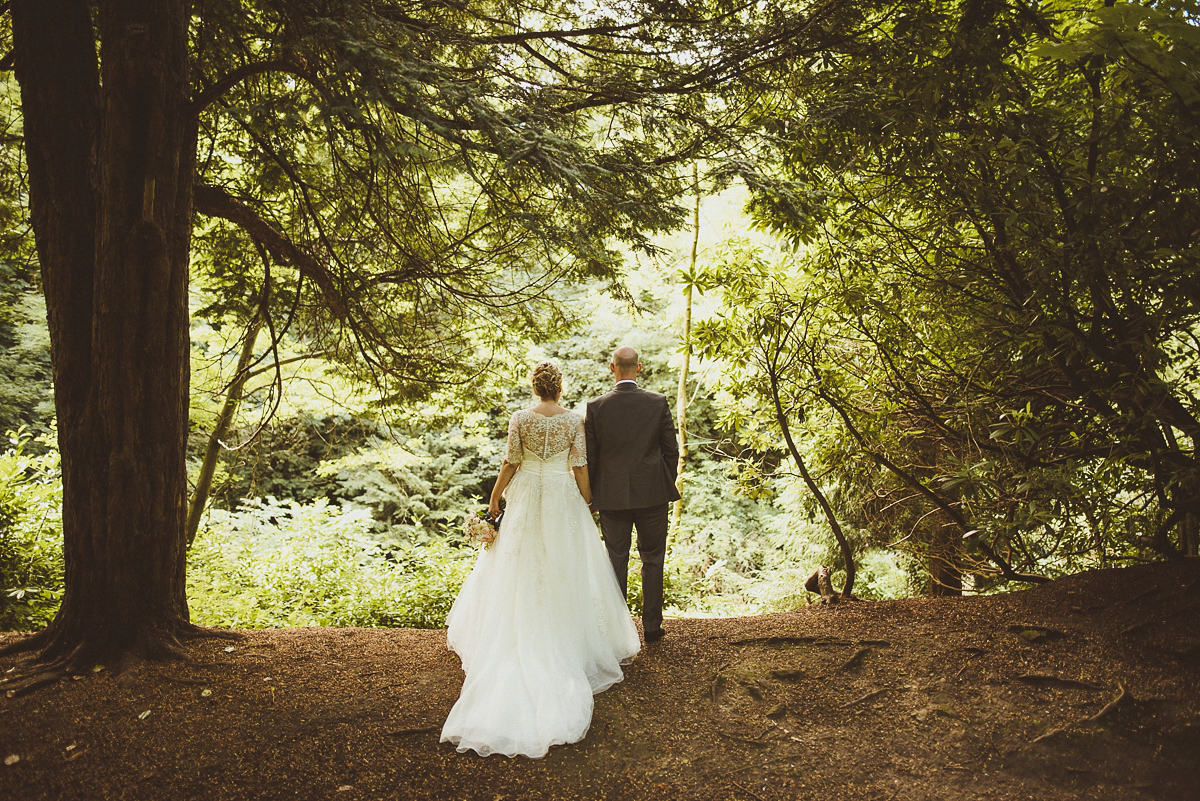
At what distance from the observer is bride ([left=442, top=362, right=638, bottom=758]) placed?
3.46 meters

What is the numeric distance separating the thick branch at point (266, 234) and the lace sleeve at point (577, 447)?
247cm

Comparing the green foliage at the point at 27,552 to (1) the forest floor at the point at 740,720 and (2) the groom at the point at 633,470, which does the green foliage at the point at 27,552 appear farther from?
(2) the groom at the point at 633,470

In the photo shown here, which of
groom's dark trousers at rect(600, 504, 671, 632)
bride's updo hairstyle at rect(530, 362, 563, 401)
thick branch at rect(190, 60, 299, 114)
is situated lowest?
groom's dark trousers at rect(600, 504, 671, 632)

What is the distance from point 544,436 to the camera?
4441 millimetres

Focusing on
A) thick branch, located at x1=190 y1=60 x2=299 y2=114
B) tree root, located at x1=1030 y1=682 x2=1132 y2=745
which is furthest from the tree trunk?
thick branch, located at x1=190 y1=60 x2=299 y2=114

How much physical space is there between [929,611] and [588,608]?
2589 mm

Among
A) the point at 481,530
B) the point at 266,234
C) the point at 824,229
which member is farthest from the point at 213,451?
the point at 824,229

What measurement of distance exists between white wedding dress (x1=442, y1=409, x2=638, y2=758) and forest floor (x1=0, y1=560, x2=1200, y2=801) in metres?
0.14

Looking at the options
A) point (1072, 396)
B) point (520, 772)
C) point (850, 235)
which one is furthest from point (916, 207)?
point (520, 772)

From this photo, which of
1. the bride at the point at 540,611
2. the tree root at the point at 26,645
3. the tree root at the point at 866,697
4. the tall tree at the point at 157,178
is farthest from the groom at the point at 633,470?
the tree root at the point at 26,645

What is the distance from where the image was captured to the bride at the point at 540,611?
3457mm

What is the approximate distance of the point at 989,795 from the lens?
2.93 m

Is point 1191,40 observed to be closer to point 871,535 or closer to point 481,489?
point 871,535

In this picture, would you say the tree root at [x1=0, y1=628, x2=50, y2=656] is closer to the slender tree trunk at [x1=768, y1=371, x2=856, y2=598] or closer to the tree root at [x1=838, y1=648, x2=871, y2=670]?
the tree root at [x1=838, y1=648, x2=871, y2=670]
